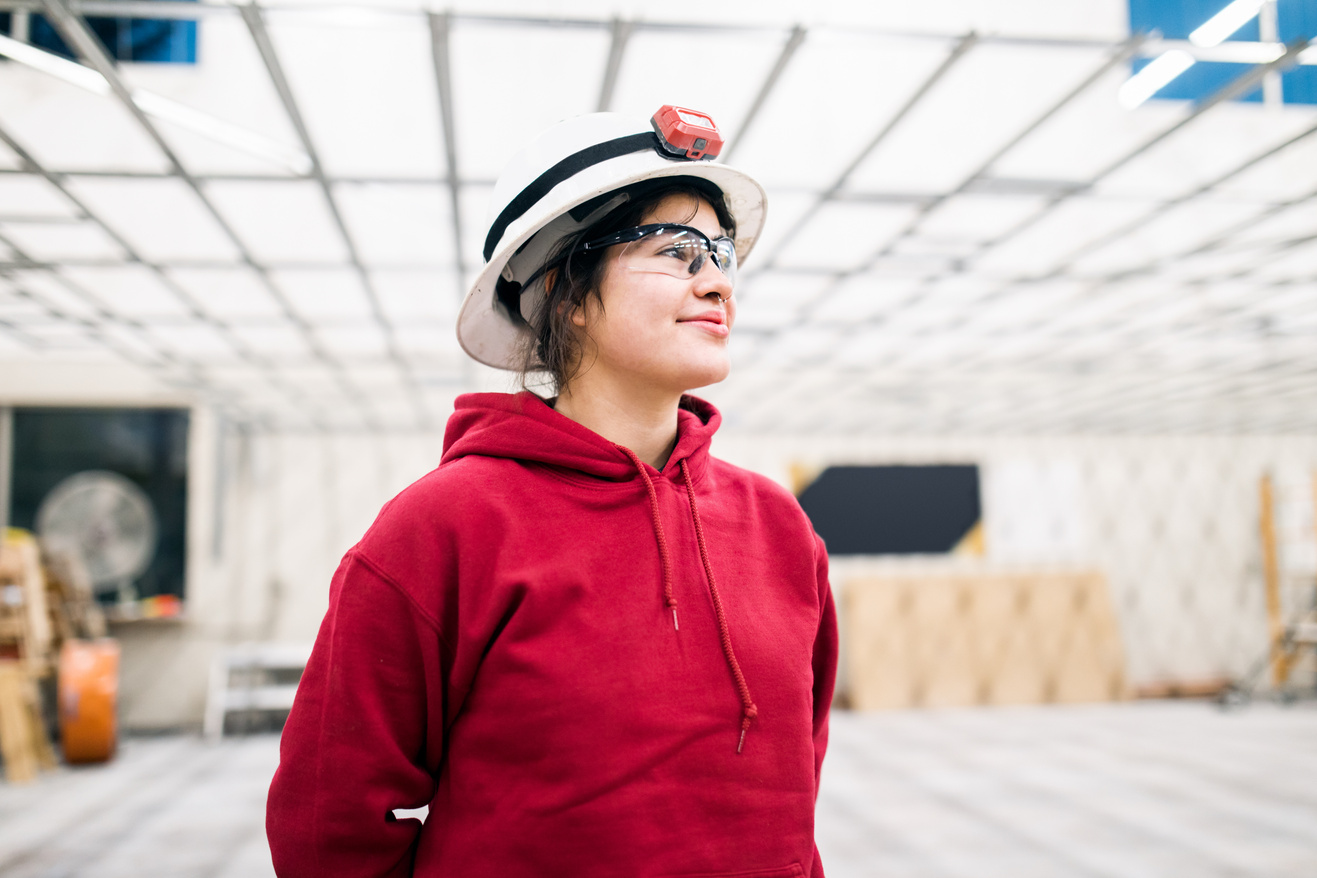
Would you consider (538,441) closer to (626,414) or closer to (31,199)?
(626,414)

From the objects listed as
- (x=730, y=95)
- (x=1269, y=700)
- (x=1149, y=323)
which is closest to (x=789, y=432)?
(x=1149, y=323)

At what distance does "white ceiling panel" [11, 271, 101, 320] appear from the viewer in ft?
11.7

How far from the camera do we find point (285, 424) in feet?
22.0

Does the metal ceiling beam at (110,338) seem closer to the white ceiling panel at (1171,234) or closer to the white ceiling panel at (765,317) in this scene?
the white ceiling panel at (765,317)

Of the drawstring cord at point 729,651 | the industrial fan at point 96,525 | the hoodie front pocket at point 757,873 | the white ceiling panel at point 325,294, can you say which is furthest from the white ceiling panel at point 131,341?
the hoodie front pocket at point 757,873

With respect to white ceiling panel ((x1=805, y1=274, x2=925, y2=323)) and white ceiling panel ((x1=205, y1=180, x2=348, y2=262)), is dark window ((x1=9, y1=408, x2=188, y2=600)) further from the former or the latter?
white ceiling panel ((x1=805, y1=274, x2=925, y2=323))

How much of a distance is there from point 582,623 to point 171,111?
2.20 metres

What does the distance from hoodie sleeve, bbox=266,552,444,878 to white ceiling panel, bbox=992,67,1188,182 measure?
2274 millimetres

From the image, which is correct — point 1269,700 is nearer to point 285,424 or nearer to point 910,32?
point 910,32

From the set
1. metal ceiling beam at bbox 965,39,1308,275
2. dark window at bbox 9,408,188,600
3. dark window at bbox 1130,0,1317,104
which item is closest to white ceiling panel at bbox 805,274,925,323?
metal ceiling beam at bbox 965,39,1308,275

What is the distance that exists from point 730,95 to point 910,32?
48 centimetres

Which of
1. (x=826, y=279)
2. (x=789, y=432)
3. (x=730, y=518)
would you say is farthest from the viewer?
(x=789, y=432)

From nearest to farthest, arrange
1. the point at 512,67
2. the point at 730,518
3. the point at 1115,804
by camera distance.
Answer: the point at 730,518 → the point at 512,67 → the point at 1115,804

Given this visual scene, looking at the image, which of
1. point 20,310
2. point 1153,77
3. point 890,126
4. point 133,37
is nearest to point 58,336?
point 20,310
